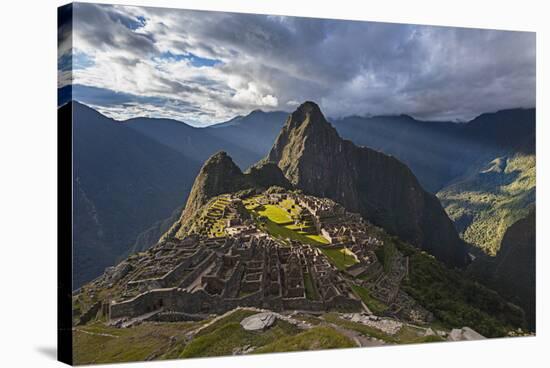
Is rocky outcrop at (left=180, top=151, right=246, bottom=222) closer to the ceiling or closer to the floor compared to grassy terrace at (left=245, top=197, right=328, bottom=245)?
closer to the ceiling

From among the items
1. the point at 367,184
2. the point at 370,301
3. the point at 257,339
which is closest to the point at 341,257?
the point at 370,301

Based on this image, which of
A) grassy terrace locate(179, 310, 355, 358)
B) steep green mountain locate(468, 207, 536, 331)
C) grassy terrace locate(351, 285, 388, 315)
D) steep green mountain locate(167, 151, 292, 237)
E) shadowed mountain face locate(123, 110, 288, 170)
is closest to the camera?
grassy terrace locate(179, 310, 355, 358)

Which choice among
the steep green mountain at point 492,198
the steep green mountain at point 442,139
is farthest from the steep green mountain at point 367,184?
the steep green mountain at point 492,198

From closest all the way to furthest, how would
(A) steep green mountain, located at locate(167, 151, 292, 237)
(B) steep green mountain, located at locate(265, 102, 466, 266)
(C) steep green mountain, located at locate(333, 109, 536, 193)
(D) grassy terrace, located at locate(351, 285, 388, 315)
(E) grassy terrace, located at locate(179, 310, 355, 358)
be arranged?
1. (E) grassy terrace, located at locate(179, 310, 355, 358)
2. (A) steep green mountain, located at locate(167, 151, 292, 237)
3. (D) grassy terrace, located at locate(351, 285, 388, 315)
4. (B) steep green mountain, located at locate(265, 102, 466, 266)
5. (C) steep green mountain, located at locate(333, 109, 536, 193)

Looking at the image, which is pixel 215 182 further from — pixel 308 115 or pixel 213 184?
pixel 308 115

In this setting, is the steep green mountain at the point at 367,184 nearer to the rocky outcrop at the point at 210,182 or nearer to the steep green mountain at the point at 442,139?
the steep green mountain at the point at 442,139

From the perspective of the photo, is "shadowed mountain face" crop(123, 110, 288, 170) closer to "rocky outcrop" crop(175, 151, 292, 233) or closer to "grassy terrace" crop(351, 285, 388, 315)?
"rocky outcrop" crop(175, 151, 292, 233)

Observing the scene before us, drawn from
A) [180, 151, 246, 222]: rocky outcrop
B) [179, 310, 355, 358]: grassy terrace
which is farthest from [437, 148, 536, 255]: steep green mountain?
[180, 151, 246, 222]: rocky outcrop
